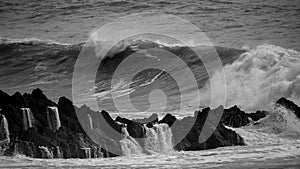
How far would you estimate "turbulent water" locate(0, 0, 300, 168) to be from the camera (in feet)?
65.2

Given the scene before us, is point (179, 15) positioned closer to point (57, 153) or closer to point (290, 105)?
point (290, 105)

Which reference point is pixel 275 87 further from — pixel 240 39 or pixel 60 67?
pixel 60 67

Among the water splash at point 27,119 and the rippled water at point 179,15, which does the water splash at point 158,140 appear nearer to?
the water splash at point 27,119

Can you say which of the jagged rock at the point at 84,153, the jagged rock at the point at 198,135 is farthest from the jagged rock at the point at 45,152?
the jagged rock at the point at 198,135

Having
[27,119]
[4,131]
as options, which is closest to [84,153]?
[27,119]

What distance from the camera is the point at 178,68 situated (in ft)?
116

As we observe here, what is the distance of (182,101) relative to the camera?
98.1ft

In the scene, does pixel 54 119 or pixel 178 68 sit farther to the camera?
pixel 178 68

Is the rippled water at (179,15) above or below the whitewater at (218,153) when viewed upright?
above

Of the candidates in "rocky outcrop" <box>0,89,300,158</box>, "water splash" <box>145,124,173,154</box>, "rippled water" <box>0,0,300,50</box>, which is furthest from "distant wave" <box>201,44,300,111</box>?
"water splash" <box>145,124,173,154</box>

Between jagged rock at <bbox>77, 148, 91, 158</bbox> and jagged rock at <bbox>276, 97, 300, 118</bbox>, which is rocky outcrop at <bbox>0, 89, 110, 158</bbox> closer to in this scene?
jagged rock at <bbox>77, 148, 91, 158</bbox>

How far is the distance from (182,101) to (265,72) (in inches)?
141

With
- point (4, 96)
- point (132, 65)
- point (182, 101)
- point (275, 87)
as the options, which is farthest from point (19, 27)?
point (4, 96)

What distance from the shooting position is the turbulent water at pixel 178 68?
782 inches
